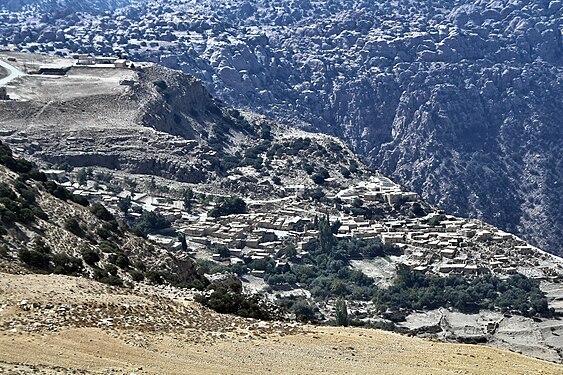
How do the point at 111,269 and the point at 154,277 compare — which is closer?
the point at 111,269

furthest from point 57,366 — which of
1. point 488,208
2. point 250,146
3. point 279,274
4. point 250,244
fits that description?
point 488,208

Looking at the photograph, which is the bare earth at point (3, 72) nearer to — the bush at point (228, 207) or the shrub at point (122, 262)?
the bush at point (228, 207)

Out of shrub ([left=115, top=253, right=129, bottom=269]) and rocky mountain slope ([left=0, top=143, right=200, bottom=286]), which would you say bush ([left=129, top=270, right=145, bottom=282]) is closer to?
rocky mountain slope ([left=0, top=143, right=200, bottom=286])

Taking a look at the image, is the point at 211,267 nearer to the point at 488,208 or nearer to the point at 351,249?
the point at 351,249

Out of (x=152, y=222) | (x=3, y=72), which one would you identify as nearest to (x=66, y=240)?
(x=152, y=222)

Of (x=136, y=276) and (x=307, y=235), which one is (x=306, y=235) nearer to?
(x=307, y=235)

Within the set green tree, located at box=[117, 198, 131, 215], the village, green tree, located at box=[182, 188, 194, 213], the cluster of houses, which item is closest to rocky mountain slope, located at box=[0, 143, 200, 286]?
the village
